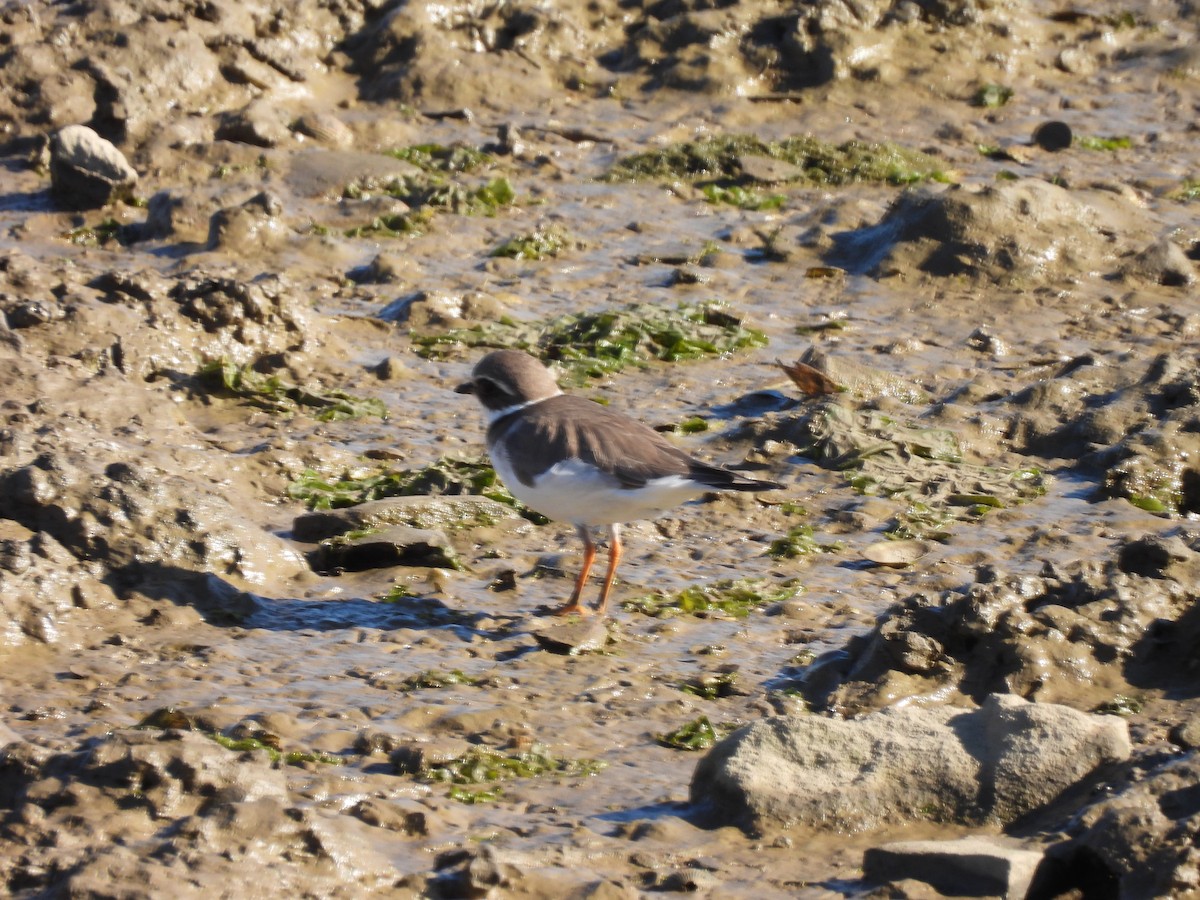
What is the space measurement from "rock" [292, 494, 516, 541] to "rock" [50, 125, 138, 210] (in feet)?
15.3

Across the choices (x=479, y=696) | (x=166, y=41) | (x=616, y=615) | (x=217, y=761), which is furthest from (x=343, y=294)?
(x=217, y=761)

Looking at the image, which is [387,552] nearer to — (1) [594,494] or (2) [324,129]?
(1) [594,494]

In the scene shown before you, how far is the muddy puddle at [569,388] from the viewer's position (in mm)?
4387

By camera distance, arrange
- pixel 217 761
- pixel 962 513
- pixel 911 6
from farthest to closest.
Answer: pixel 911 6 → pixel 962 513 → pixel 217 761

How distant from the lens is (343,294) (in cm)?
971

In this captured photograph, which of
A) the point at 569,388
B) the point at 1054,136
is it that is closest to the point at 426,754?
the point at 569,388

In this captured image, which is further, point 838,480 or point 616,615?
point 838,480

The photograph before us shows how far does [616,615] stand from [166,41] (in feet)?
25.0

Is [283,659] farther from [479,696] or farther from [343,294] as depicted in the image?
[343,294]

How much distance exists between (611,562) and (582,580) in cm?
16

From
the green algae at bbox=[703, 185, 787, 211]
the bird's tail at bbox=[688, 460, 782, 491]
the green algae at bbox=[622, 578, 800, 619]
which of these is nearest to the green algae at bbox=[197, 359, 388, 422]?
the green algae at bbox=[622, 578, 800, 619]

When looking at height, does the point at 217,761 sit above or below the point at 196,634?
above

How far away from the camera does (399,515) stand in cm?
680

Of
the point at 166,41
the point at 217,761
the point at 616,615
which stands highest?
the point at 166,41
